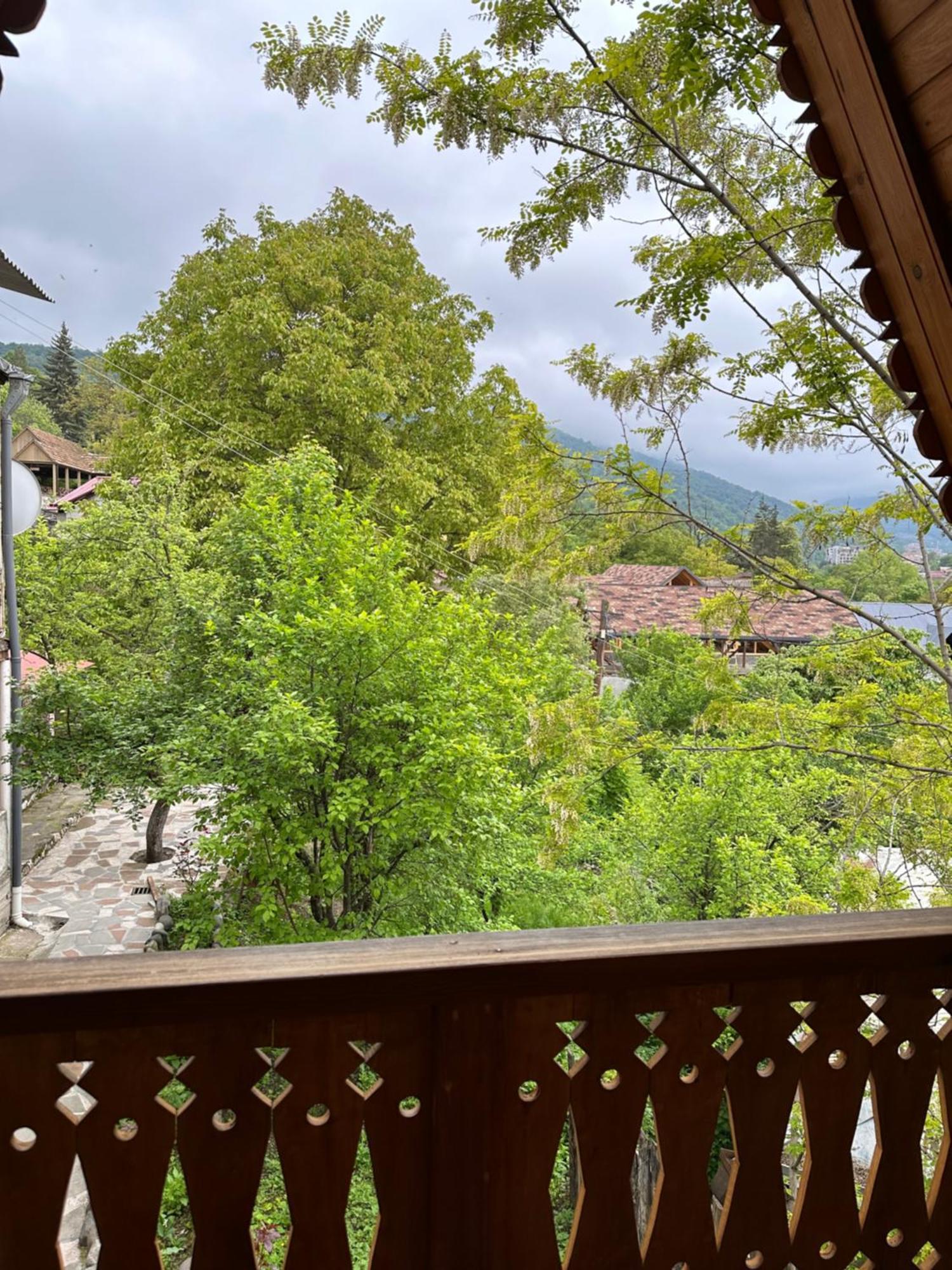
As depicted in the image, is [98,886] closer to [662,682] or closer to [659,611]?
[662,682]

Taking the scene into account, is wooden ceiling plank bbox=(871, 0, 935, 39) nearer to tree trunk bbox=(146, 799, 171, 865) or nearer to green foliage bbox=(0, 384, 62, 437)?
tree trunk bbox=(146, 799, 171, 865)

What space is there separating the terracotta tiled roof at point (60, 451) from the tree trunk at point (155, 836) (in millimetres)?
8184

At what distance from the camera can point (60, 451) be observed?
14.2 m

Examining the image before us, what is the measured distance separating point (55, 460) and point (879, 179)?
1565 centimetres

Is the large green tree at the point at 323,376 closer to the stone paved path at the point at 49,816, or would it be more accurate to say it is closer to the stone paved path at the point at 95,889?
the stone paved path at the point at 95,889

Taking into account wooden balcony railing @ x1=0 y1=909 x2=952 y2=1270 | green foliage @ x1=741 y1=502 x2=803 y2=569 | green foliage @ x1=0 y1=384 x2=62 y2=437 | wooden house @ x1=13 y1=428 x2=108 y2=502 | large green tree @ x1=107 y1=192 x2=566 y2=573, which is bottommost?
wooden balcony railing @ x1=0 y1=909 x2=952 y2=1270

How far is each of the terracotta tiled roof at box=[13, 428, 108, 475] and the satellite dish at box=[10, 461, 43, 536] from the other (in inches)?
302

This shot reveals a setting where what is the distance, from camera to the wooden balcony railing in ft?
2.17

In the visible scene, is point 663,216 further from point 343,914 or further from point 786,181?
point 343,914

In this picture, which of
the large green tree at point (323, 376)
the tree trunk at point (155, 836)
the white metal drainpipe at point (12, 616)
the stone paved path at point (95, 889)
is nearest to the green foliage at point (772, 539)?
the large green tree at point (323, 376)

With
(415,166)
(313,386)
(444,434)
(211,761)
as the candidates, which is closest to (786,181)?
(211,761)

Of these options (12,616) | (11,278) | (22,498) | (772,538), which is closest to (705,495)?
(772,538)

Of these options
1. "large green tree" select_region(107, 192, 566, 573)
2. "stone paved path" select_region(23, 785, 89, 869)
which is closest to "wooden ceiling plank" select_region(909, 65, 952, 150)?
"large green tree" select_region(107, 192, 566, 573)

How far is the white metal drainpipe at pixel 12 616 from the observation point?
5.54 meters
